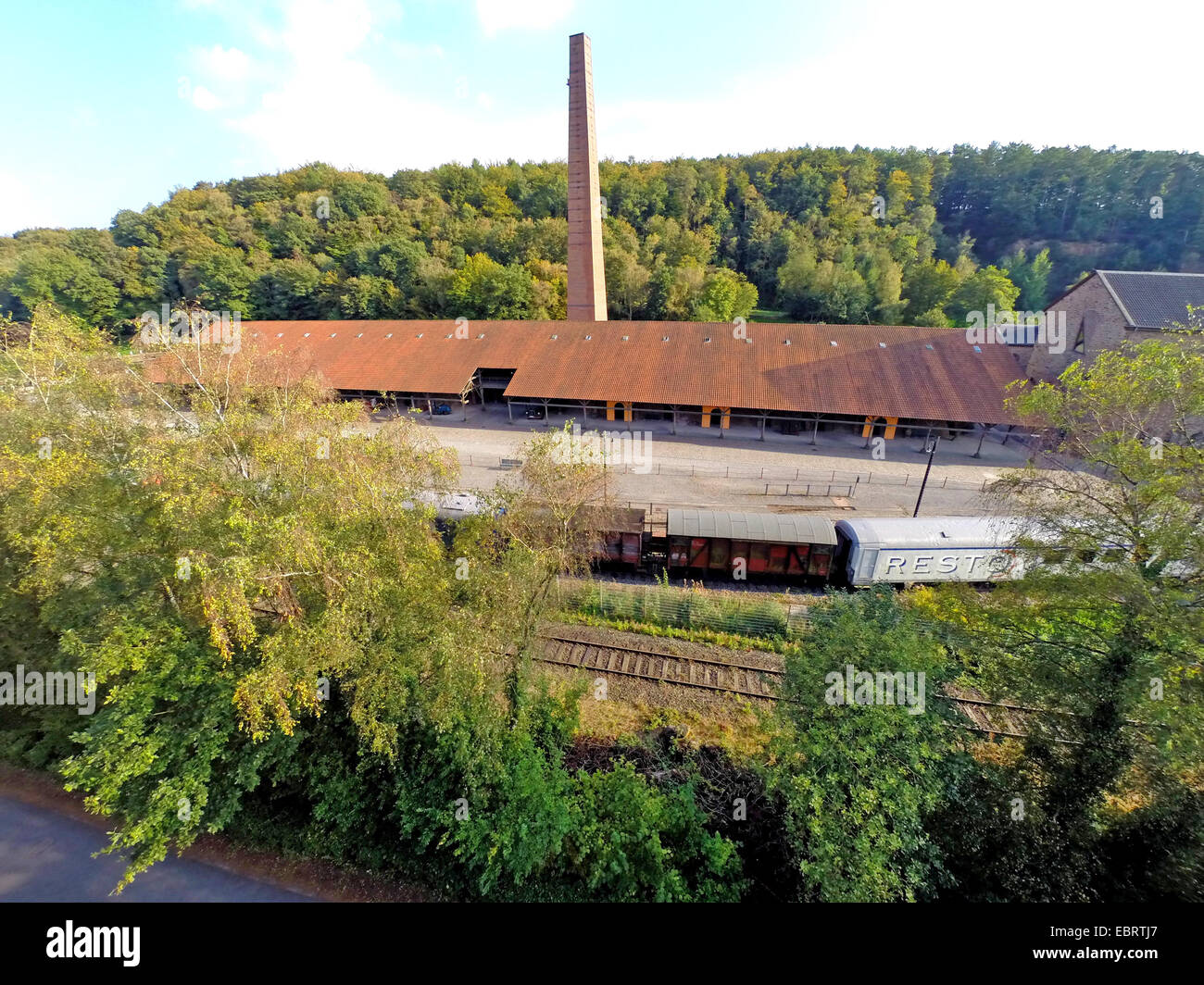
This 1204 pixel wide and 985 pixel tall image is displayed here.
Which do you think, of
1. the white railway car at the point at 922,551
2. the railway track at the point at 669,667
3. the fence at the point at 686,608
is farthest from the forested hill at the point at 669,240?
the railway track at the point at 669,667

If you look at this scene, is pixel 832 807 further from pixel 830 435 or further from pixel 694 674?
pixel 830 435

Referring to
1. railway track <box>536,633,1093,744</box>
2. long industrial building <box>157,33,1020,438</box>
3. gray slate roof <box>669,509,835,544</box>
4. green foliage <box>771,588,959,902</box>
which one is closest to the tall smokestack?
long industrial building <box>157,33,1020,438</box>

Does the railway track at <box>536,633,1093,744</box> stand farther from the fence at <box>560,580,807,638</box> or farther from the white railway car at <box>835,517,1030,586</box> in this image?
the white railway car at <box>835,517,1030,586</box>

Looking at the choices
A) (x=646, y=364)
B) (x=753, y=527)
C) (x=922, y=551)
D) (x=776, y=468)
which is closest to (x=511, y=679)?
(x=753, y=527)

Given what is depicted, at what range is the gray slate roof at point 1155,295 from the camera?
84.6ft

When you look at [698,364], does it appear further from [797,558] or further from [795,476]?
[797,558]

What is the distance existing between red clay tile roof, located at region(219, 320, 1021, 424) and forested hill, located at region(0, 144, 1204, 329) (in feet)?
44.3

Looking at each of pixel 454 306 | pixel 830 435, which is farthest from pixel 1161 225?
pixel 454 306

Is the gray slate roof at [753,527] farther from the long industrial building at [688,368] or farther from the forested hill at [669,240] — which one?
Answer: the forested hill at [669,240]

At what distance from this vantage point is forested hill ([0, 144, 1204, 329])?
54812 millimetres

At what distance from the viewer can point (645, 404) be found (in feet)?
108

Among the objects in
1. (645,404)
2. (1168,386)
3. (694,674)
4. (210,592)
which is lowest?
(694,674)

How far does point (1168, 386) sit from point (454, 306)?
57.7 metres

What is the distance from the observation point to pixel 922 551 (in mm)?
17797
